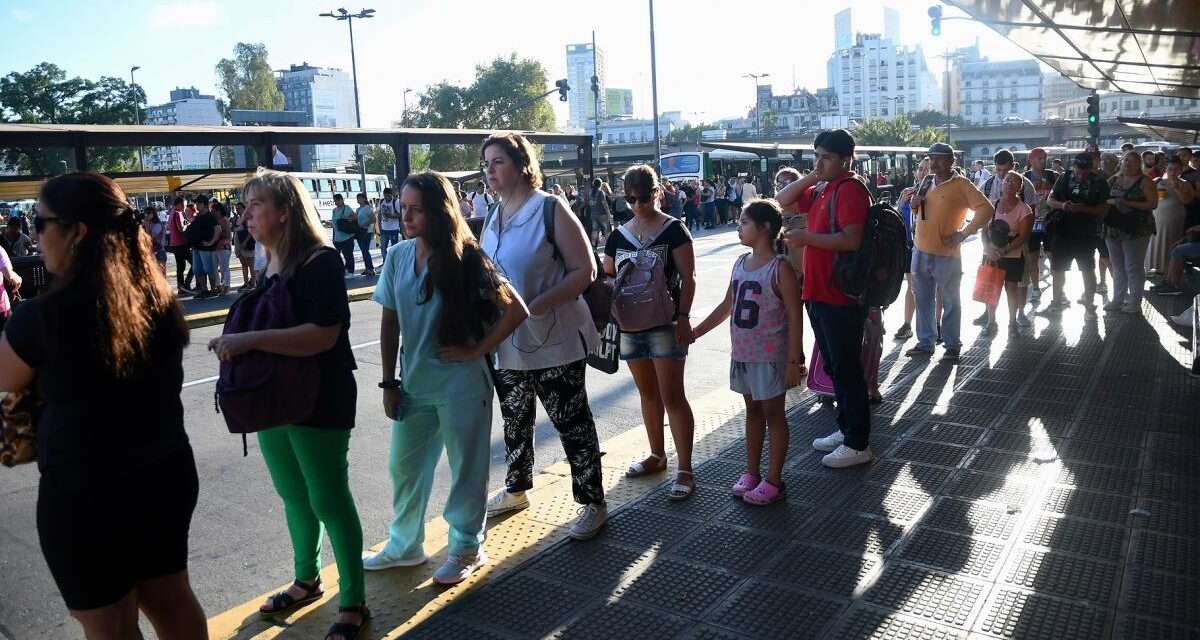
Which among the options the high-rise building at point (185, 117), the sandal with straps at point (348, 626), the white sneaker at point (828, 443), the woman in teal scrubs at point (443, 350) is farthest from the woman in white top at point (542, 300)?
the high-rise building at point (185, 117)

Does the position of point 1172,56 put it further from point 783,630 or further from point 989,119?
point 989,119

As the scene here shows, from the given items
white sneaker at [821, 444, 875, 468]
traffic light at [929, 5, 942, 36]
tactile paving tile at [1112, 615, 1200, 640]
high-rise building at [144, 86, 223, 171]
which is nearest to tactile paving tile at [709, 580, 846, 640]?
tactile paving tile at [1112, 615, 1200, 640]

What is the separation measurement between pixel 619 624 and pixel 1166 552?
223 centimetres

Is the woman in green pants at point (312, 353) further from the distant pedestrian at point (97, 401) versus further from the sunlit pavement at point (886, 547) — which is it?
the distant pedestrian at point (97, 401)

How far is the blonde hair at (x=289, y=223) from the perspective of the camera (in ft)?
10.3

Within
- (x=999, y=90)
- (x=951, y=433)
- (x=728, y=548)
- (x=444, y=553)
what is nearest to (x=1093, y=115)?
(x=951, y=433)

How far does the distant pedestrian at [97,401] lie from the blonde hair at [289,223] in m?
0.63

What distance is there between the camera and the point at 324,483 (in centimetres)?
324

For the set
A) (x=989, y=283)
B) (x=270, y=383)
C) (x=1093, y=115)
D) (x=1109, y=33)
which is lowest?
(x=989, y=283)

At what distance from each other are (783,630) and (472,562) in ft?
4.11

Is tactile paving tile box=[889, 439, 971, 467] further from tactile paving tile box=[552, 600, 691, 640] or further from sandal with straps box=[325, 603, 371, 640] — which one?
sandal with straps box=[325, 603, 371, 640]

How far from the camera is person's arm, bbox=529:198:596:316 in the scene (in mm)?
3781

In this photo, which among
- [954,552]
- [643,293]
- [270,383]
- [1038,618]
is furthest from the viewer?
[643,293]

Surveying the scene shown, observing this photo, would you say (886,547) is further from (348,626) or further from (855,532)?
(348,626)
